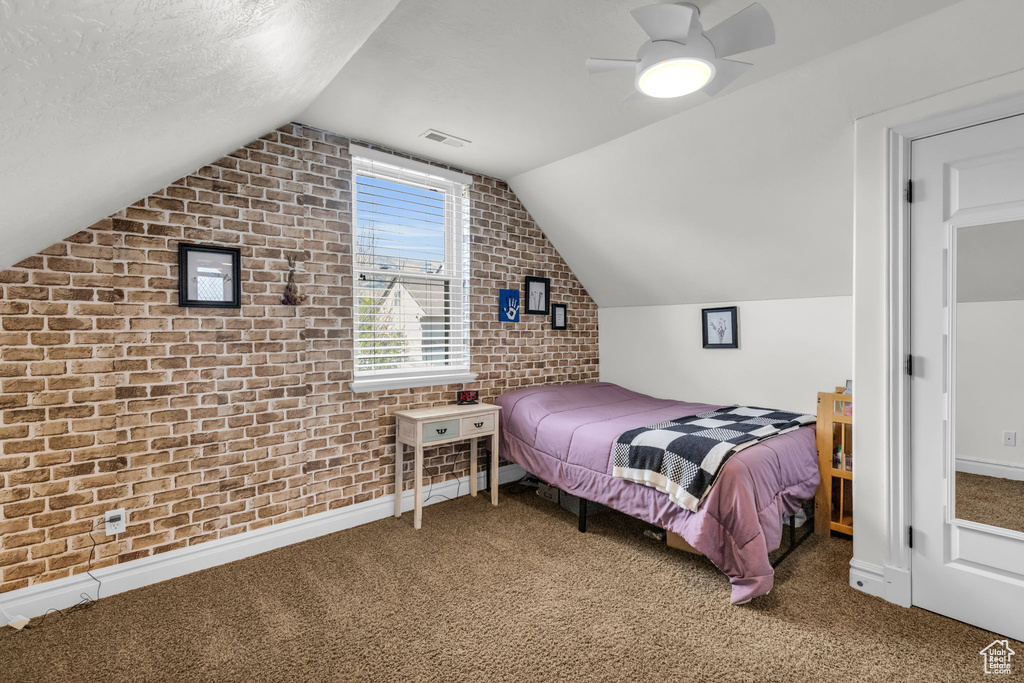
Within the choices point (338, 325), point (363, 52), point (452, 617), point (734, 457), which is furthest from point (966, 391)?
point (338, 325)

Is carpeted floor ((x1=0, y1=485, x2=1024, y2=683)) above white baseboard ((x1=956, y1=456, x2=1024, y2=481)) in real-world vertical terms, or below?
below

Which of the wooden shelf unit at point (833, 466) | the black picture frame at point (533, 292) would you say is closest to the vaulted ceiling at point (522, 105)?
the black picture frame at point (533, 292)

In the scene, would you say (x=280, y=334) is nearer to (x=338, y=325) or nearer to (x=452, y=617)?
(x=338, y=325)

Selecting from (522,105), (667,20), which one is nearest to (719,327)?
(522,105)

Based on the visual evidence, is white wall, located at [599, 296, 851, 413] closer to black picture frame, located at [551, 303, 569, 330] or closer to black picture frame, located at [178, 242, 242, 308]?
black picture frame, located at [551, 303, 569, 330]

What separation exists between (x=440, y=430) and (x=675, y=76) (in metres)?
2.36

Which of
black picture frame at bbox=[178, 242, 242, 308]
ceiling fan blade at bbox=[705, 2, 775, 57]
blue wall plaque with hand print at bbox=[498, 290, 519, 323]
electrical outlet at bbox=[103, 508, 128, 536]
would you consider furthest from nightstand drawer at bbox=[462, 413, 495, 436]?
ceiling fan blade at bbox=[705, 2, 775, 57]

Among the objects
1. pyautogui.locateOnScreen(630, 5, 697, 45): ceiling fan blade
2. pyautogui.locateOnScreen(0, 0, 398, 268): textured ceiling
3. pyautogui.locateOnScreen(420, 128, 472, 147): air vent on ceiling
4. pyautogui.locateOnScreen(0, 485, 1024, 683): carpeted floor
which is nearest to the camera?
pyautogui.locateOnScreen(0, 0, 398, 268): textured ceiling

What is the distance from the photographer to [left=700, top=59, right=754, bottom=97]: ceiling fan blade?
1.93 m

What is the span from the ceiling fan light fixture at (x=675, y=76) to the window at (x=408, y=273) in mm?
1929

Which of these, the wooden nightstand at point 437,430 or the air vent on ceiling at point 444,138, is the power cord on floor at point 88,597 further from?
the air vent on ceiling at point 444,138

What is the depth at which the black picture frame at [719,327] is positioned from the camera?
3.92 metres

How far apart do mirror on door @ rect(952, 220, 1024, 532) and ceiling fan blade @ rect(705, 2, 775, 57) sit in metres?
1.22

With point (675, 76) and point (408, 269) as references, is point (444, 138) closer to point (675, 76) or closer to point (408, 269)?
point (408, 269)
